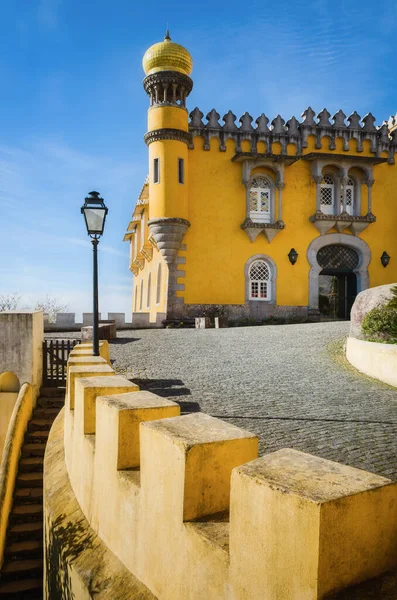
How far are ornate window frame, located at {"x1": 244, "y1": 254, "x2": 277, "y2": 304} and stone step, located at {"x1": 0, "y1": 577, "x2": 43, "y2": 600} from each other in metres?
16.4

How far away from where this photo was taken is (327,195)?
75.5 feet

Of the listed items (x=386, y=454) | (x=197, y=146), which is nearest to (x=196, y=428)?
(x=386, y=454)

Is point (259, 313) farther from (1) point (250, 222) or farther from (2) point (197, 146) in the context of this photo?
(2) point (197, 146)

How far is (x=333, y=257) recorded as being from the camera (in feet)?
75.6

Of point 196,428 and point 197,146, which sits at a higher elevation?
point 197,146

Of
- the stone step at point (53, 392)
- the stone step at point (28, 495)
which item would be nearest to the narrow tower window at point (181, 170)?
the stone step at point (53, 392)

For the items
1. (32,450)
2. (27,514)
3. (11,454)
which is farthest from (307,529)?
(32,450)

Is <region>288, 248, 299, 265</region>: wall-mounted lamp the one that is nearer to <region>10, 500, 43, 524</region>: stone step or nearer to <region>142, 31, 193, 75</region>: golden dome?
<region>142, 31, 193, 75</region>: golden dome

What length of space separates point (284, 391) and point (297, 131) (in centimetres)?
1864

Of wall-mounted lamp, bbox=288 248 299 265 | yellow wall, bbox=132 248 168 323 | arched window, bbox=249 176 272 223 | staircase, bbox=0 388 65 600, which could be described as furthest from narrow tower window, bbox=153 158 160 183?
staircase, bbox=0 388 65 600

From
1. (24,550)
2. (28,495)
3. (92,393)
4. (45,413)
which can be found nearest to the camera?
(92,393)

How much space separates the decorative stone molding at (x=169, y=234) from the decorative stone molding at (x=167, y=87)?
16.9 feet

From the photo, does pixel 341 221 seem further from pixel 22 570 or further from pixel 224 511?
pixel 224 511

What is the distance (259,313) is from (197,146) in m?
8.41
